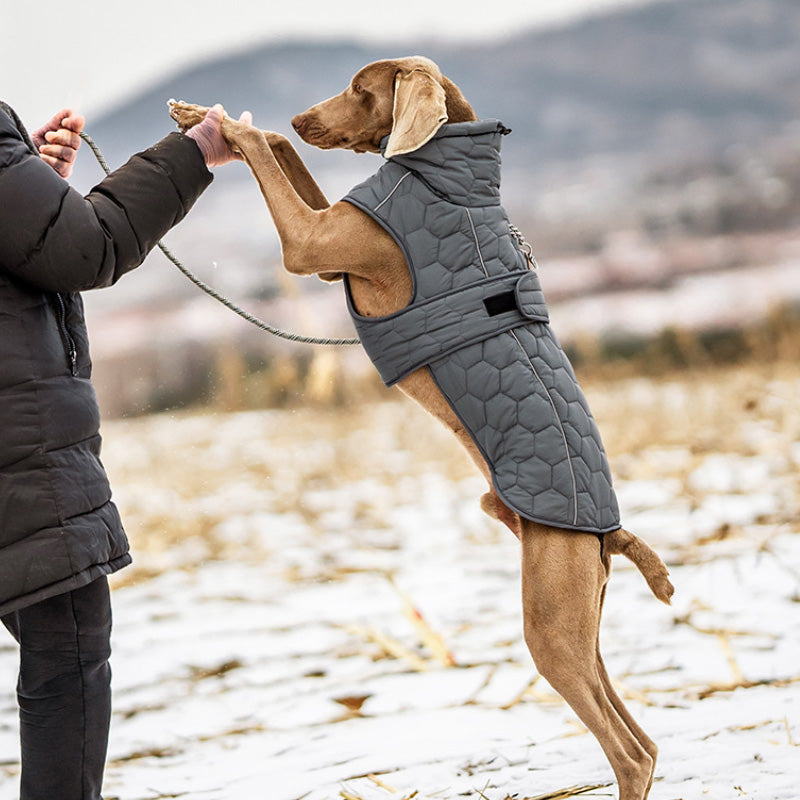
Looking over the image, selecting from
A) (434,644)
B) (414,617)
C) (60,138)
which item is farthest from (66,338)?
(434,644)

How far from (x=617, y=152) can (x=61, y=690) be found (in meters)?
8.11

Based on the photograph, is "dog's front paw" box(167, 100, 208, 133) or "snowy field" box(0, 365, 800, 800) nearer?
"dog's front paw" box(167, 100, 208, 133)

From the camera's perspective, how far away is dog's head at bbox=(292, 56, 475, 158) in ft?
6.09

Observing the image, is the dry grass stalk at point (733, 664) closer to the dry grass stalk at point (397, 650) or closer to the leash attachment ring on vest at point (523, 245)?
the dry grass stalk at point (397, 650)

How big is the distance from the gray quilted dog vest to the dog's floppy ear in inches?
1.1

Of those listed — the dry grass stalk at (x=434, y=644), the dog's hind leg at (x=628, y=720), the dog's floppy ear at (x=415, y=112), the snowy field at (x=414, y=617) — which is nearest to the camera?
the dog's floppy ear at (x=415, y=112)

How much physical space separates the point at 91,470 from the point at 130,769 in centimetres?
133

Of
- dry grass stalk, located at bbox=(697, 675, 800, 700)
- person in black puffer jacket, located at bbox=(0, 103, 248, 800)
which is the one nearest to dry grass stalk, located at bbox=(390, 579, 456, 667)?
dry grass stalk, located at bbox=(697, 675, 800, 700)

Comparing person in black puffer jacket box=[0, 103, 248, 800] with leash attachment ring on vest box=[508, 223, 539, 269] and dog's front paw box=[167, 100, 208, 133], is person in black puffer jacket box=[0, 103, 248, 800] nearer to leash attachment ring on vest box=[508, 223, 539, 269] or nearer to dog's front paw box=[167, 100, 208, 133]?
dog's front paw box=[167, 100, 208, 133]

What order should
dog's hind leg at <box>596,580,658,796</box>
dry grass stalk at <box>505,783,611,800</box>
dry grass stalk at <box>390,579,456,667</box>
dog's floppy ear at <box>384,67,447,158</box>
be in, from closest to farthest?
dog's floppy ear at <box>384,67,447,158</box> < dog's hind leg at <box>596,580,658,796</box> < dry grass stalk at <box>505,783,611,800</box> < dry grass stalk at <box>390,579,456,667</box>

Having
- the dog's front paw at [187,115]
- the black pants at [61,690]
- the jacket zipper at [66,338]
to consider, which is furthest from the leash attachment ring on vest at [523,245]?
the black pants at [61,690]

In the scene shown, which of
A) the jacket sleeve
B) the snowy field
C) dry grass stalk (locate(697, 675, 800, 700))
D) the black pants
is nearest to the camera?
the jacket sleeve

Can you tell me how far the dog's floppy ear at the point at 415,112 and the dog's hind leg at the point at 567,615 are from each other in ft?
2.59

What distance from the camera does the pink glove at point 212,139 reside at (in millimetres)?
1883
